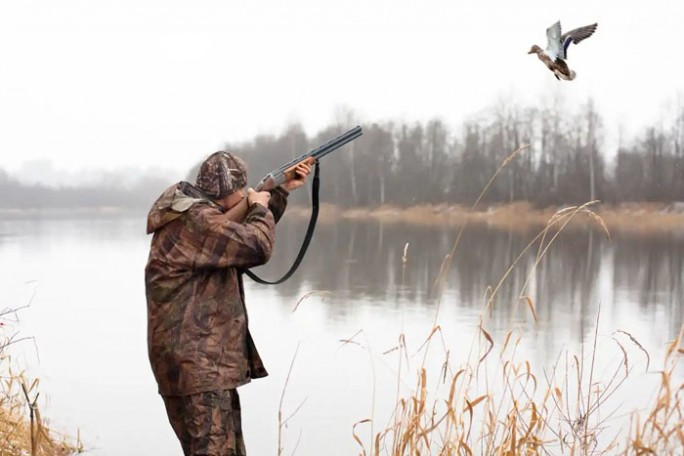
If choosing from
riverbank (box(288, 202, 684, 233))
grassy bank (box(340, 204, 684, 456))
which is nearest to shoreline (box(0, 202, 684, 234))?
riverbank (box(288, 202, 684, 233))

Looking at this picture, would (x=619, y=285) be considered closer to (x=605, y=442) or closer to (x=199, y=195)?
(x=605, y=442)

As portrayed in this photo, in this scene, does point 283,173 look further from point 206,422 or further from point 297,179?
point 206,422

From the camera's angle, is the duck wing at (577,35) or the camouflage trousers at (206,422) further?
the camouflage trousers at (206,422)

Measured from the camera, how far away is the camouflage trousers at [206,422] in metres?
2.66

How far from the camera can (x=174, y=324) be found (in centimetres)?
266

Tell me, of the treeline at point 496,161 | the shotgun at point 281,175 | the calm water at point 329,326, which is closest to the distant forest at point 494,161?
the treeline at point 496,161

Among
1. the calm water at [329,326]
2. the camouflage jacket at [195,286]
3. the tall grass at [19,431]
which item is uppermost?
the camouflage jacket at [195,286]

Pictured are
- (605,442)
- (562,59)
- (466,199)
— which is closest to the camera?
(562,59)

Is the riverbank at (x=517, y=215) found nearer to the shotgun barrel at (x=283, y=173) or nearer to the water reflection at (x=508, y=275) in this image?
the water reflection at (x=508, y=275)

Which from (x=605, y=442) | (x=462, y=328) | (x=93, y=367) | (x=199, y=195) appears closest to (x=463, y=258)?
(x=462, y=328)

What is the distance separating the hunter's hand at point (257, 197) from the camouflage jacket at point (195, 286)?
4cm

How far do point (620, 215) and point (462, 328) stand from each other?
3291 centimetres

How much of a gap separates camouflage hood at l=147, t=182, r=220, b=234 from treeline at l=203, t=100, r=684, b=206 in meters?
39.9

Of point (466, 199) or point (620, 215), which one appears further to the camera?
point (466, 199)
